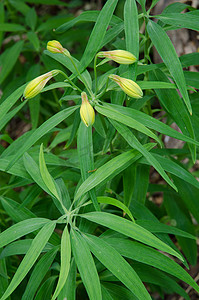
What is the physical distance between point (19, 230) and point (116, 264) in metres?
0.20

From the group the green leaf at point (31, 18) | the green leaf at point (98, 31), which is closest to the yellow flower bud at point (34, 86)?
the green leaf at point (98, 31)

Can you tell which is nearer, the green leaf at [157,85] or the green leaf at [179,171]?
the green leaf at [157,85]

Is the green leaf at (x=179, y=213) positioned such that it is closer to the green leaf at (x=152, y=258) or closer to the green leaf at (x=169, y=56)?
the green leaf at (x=152, y=258)

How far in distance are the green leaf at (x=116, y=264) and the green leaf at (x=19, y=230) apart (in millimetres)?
110

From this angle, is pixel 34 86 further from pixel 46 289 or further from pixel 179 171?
pixel 46 289

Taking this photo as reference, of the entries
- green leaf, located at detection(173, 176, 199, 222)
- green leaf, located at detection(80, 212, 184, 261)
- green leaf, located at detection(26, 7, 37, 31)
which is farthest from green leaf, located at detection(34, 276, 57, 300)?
green leaf, located at detection(26, 7, 37, 31)

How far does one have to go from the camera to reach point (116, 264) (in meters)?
0.72

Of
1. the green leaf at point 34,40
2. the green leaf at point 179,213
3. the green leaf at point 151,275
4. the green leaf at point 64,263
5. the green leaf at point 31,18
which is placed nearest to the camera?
the green leaf at point 64,263

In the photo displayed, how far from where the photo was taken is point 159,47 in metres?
0.79

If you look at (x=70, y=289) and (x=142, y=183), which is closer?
(x=70, y=289)

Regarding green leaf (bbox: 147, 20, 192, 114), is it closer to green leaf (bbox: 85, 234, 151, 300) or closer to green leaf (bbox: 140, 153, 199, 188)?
green leaf (bbox: 140, 153, 199, 188)

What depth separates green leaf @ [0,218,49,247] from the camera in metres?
0.74

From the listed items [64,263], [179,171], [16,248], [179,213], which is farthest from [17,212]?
[179,213]

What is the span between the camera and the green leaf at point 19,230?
0.74m
